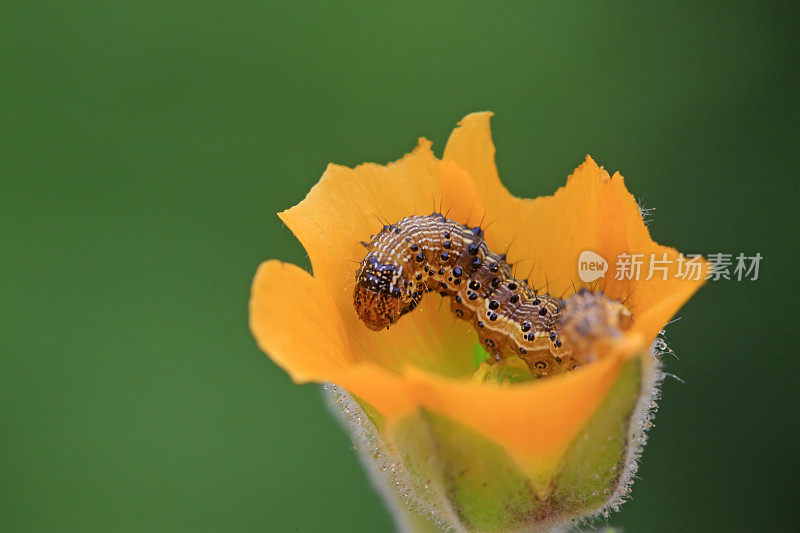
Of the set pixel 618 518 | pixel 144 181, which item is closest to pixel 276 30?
pixel 144 181

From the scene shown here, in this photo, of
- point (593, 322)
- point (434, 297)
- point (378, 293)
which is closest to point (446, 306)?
point (434, 297)

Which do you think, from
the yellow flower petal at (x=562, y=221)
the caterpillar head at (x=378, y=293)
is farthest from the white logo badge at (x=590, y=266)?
the caterpillar head at (x=378, y=293)

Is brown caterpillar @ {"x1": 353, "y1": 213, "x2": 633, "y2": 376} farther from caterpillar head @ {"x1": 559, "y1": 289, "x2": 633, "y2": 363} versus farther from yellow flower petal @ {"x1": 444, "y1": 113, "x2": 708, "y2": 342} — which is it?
caterpillar head @ {"x1": 559, "y1": 289, "x2": 633, "y2": 363}

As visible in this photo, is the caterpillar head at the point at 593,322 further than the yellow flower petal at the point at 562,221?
No

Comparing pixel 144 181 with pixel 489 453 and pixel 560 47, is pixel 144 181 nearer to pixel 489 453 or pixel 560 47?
pixel 560 47

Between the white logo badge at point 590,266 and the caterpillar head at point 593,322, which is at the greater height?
the white logo badge at point 590,266

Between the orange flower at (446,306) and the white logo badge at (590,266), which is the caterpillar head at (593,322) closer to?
the orange flower at (446,306)

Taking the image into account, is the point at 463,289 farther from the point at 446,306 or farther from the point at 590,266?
the point at 590,266
